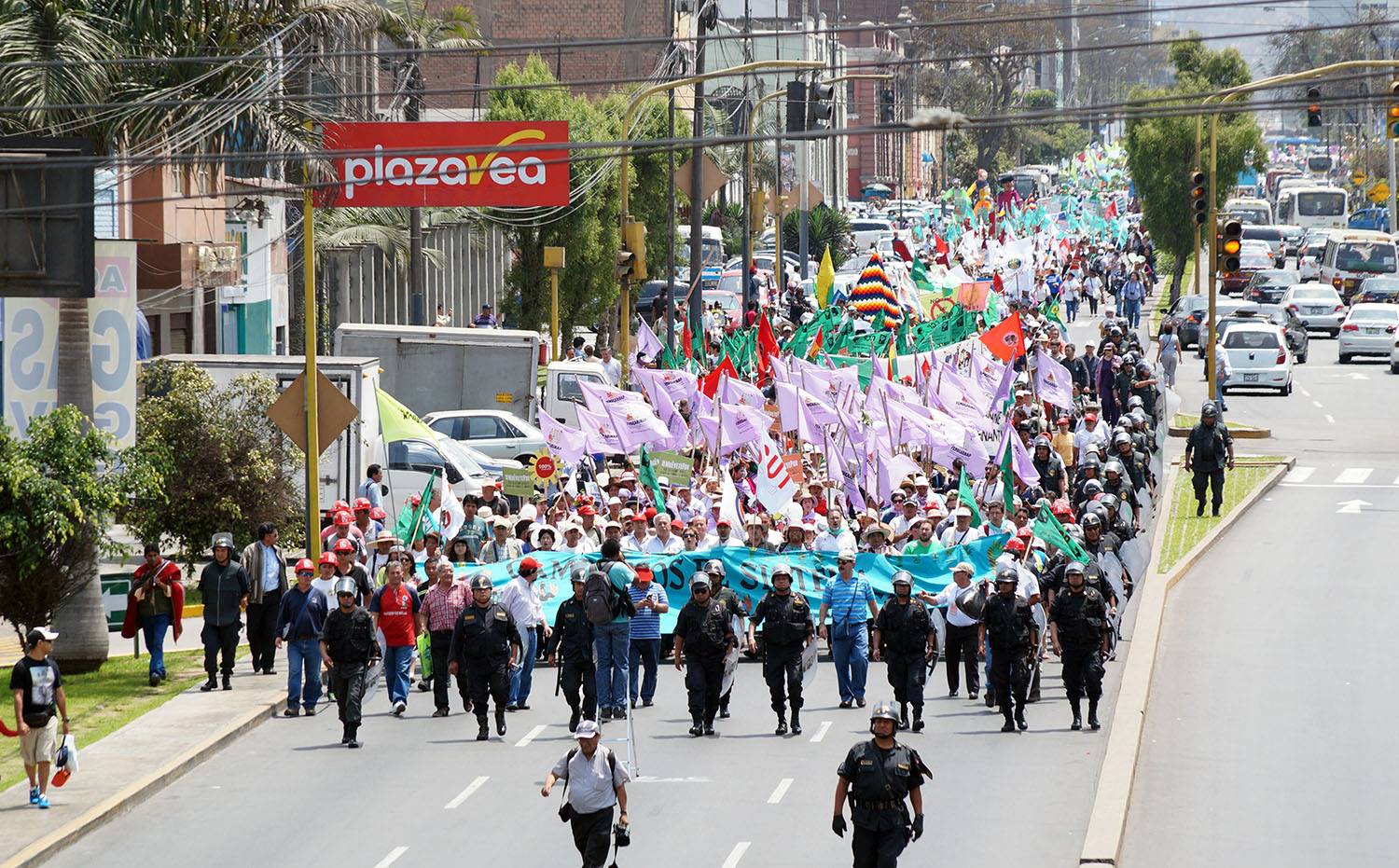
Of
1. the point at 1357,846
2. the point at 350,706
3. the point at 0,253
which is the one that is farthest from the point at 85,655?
the point at 1357,846

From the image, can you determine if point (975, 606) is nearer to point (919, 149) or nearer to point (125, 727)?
point (125, 727)

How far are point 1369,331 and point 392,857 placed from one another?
140 feet

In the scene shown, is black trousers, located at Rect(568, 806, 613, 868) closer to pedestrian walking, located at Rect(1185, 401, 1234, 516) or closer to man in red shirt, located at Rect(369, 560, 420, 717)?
man in red shirt, located at Rect(369, 560, 420, 717)

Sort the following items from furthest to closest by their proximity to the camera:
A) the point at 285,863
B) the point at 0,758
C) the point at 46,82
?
the point at 46,82, the point at 0,758, the point at 285,863

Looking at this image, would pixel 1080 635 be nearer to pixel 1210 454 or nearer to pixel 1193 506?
pixel 1210 454

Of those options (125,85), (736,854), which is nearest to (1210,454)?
(125,85)

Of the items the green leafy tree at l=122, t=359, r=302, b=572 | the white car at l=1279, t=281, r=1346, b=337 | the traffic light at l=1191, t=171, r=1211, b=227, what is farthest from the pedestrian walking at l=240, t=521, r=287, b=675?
the white car at l=1279, t=281, r=1346, b=337

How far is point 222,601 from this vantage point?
1948cm

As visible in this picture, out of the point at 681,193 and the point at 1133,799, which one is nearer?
the point at 1133,799

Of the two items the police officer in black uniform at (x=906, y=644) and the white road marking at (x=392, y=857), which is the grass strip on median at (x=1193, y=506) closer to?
the police officer in black uniform at (x=906, y=644)

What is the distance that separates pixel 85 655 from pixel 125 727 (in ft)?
8.65

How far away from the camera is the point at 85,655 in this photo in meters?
20.6

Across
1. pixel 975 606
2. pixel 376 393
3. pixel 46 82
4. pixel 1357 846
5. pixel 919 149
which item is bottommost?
pixel 1357 846

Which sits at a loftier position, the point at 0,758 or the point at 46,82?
the point at 46,82
